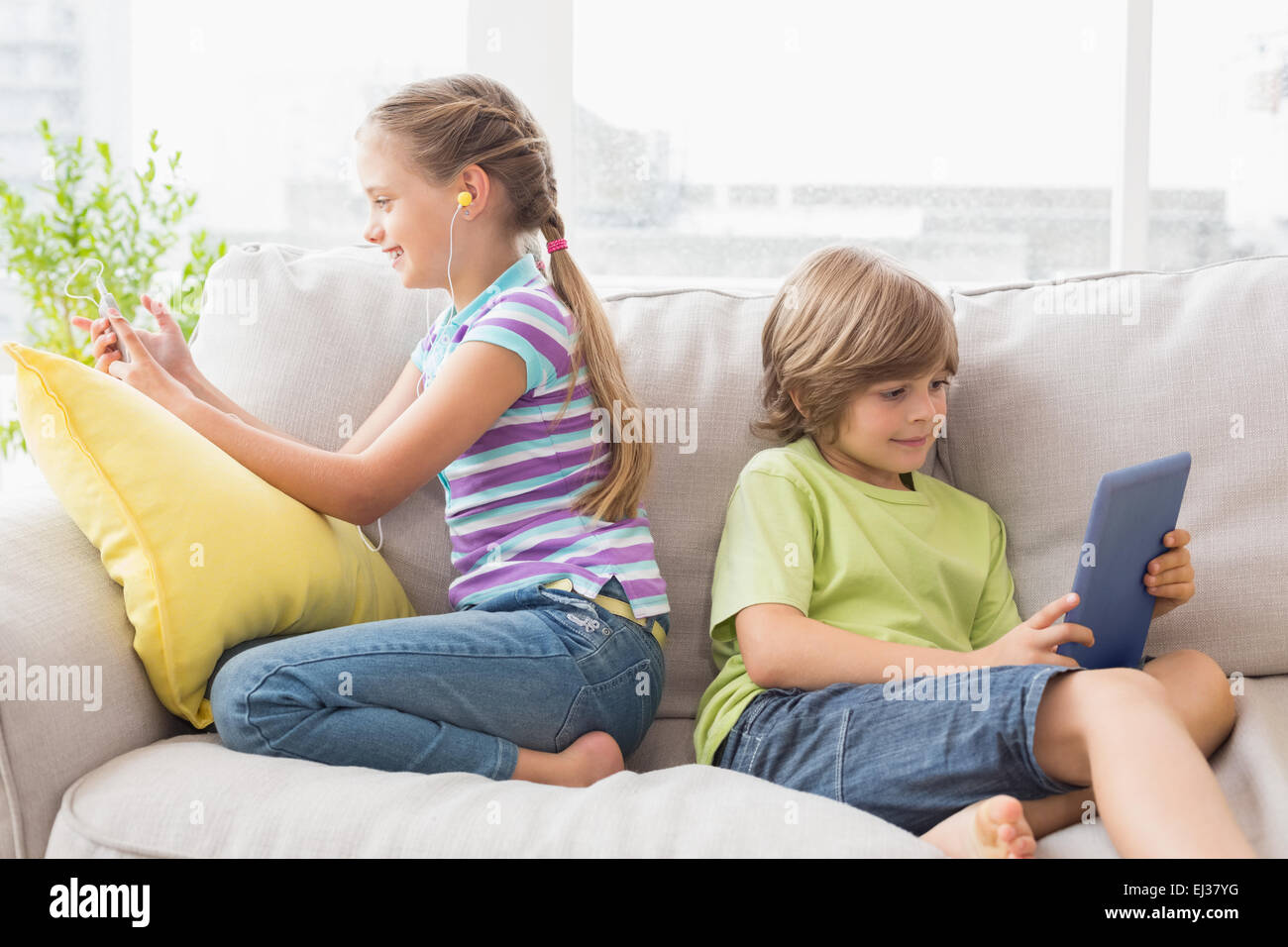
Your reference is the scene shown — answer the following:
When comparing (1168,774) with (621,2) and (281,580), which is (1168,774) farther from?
(621,2)

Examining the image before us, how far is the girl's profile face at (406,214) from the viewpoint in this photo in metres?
1.31

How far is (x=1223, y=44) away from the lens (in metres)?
2.21

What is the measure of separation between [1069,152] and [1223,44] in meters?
0.37

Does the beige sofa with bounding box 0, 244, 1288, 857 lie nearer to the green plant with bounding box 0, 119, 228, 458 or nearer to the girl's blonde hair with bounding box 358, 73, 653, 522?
the girl's blonde hair with bounding box 358, 73, 653, 522

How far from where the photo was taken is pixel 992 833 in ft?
2.96

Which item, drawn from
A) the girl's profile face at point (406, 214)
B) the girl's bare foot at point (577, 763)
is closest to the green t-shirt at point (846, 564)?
the girl's bare foot at point (577, 763)

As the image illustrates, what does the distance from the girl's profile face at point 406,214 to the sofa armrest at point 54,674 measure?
18.5 inches

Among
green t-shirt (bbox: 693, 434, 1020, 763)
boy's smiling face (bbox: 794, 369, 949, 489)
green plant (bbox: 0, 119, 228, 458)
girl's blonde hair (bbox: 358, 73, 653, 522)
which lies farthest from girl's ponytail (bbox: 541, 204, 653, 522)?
green plant (bbox: 0, 119, 228, 458)

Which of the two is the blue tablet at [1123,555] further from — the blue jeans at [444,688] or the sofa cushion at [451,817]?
the blue jeans at [444,688]

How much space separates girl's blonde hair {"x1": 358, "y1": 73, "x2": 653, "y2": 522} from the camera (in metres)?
1.29

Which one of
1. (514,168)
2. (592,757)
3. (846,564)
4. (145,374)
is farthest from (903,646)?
(145,374)

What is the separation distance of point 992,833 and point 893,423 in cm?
50
